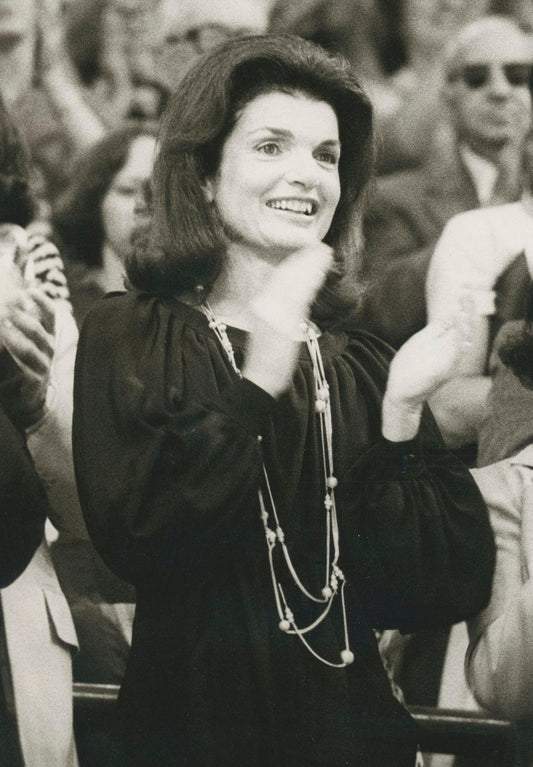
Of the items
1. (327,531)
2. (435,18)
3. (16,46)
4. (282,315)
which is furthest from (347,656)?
(16,46)

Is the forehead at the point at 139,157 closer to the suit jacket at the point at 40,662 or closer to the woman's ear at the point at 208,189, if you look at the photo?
the woman's ear at the point at 208,189

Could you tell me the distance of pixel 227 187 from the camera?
2.26 meters

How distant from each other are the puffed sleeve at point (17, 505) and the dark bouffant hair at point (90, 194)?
447 mm

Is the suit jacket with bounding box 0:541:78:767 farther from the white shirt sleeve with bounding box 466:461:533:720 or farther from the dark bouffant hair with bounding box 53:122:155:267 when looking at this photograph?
the white shirt sleeve with bounding box 466:461:533:720

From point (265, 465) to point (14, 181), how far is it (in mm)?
985

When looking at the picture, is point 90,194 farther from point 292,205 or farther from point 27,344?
point 292,205

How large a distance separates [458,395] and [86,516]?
80 centimetres

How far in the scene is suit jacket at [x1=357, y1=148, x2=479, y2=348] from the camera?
2404 mm

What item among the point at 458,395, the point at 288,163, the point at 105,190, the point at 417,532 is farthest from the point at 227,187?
the point at 417,532

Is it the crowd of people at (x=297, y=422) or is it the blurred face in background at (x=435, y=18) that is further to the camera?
the blurred face in background at (x=435, y=18)

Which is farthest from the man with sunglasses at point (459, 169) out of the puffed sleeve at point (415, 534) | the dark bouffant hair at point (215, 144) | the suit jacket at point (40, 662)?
the suit jacket at point (40, 662)

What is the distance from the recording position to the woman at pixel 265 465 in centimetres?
220

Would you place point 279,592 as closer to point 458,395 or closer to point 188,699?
point 188,699

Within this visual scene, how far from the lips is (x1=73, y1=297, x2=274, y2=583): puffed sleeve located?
1.05 ft
